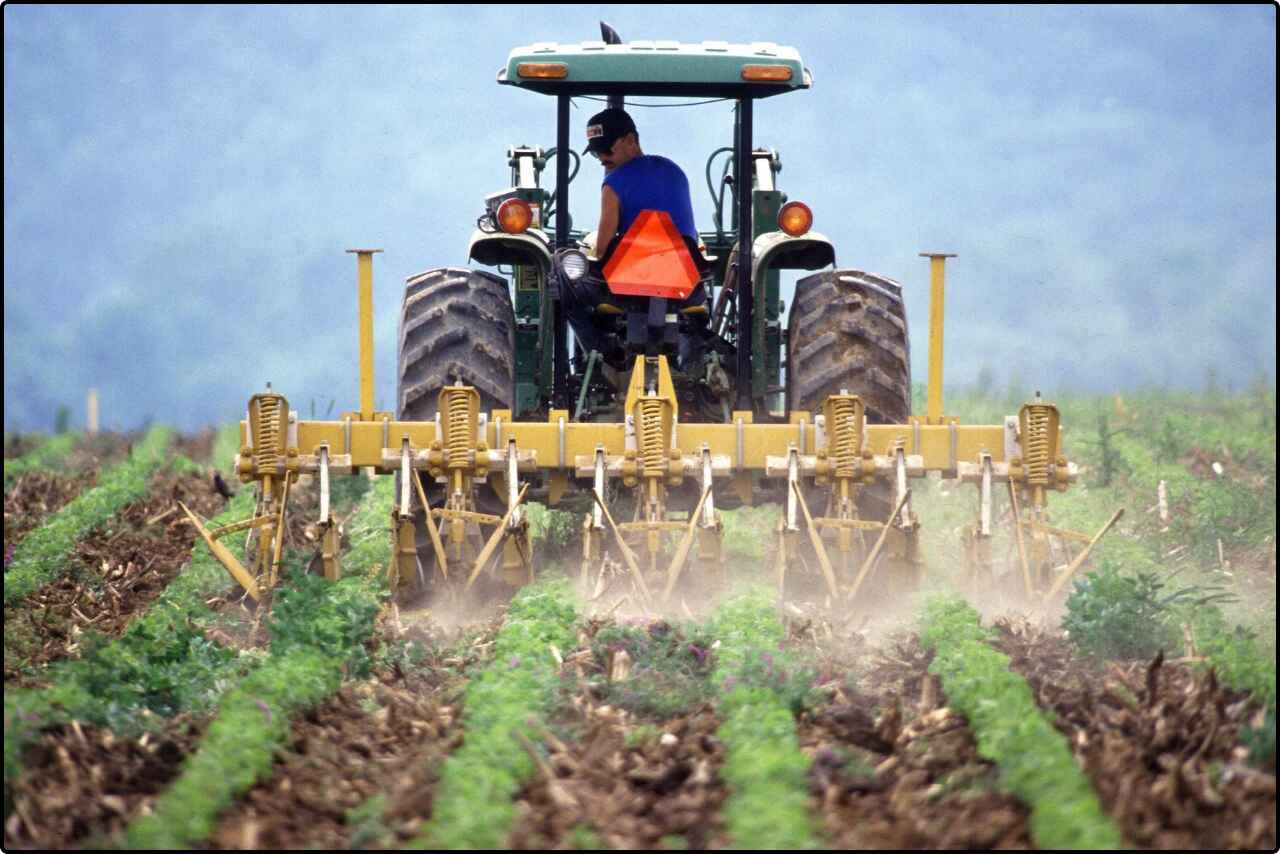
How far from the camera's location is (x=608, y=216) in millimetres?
9836

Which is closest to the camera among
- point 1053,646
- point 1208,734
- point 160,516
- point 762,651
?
point 1208,734

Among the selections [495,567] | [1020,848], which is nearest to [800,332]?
[495,567]

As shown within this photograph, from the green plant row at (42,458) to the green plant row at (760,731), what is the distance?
29.9ft

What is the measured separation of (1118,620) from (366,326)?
4325mm

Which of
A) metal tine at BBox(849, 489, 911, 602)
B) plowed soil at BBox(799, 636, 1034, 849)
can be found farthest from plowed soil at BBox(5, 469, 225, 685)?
metal tine at BBox(849, 489, 911, 602)

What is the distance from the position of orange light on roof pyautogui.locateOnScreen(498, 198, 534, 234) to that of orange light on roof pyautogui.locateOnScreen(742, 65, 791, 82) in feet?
4.26

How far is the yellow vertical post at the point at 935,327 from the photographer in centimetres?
973

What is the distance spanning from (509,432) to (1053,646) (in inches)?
112

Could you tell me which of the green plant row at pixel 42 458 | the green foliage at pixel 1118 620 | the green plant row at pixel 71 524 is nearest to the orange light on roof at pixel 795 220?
the green foliage at pixel 1118 620

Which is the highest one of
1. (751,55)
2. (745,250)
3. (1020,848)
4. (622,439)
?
(751,55)

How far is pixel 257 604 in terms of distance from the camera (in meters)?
9.12

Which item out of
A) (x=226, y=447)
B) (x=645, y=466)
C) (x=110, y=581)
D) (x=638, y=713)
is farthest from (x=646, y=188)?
(x=226, y=447)

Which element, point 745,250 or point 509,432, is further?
point 745,250

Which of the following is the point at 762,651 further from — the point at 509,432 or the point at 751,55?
the point at 751,55
